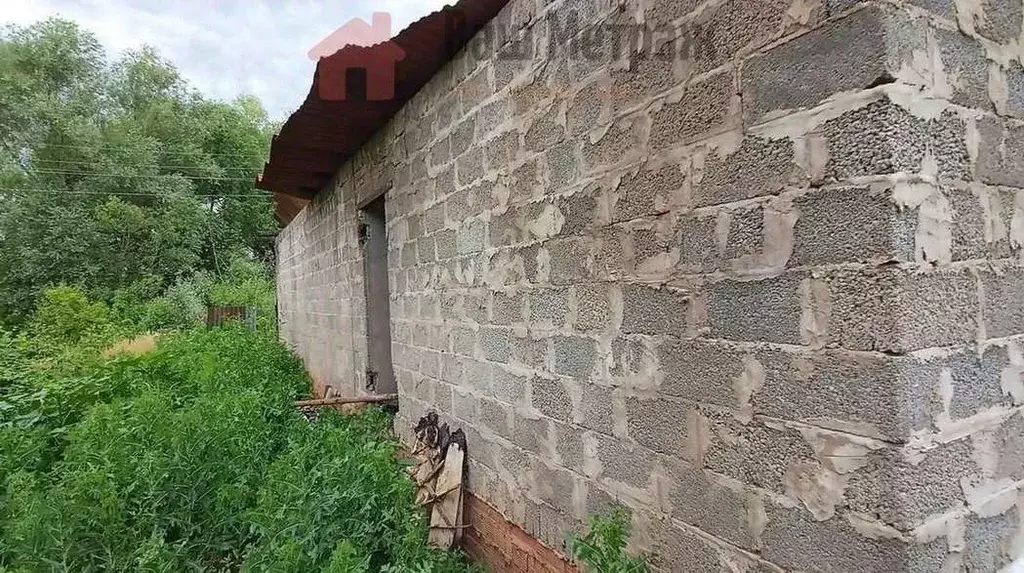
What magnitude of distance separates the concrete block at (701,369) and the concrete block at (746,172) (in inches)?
15.6

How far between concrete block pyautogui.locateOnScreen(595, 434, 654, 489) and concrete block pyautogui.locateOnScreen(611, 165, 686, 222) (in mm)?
748

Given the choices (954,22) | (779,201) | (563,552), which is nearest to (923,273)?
(779,201)

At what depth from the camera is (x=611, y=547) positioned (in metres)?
1.89

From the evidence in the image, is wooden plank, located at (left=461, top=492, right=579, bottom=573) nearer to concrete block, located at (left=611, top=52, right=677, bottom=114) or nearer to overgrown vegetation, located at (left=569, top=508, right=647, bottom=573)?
overgrown vegetation, located at (left=569, top=508, right=647, bottom=573)

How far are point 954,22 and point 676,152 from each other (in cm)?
68

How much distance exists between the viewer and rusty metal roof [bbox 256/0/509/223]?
2871mm

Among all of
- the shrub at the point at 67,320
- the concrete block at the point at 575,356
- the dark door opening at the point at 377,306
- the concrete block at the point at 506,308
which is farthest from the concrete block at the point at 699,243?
the shrub at the point at 67,320

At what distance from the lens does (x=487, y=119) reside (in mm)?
2895

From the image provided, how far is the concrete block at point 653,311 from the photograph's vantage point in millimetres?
1773

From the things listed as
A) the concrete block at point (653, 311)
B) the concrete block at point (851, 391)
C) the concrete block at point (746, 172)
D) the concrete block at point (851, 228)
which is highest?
the concrete block at point (746, 172)

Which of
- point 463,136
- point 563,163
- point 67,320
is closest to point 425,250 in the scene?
point 463,136

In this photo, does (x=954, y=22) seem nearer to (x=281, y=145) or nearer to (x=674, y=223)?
(x=674, y=223)

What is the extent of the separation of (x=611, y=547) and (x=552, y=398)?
2.19ft

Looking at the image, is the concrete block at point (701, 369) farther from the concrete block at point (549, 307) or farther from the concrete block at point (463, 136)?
the concrete block at point (463, 136)
